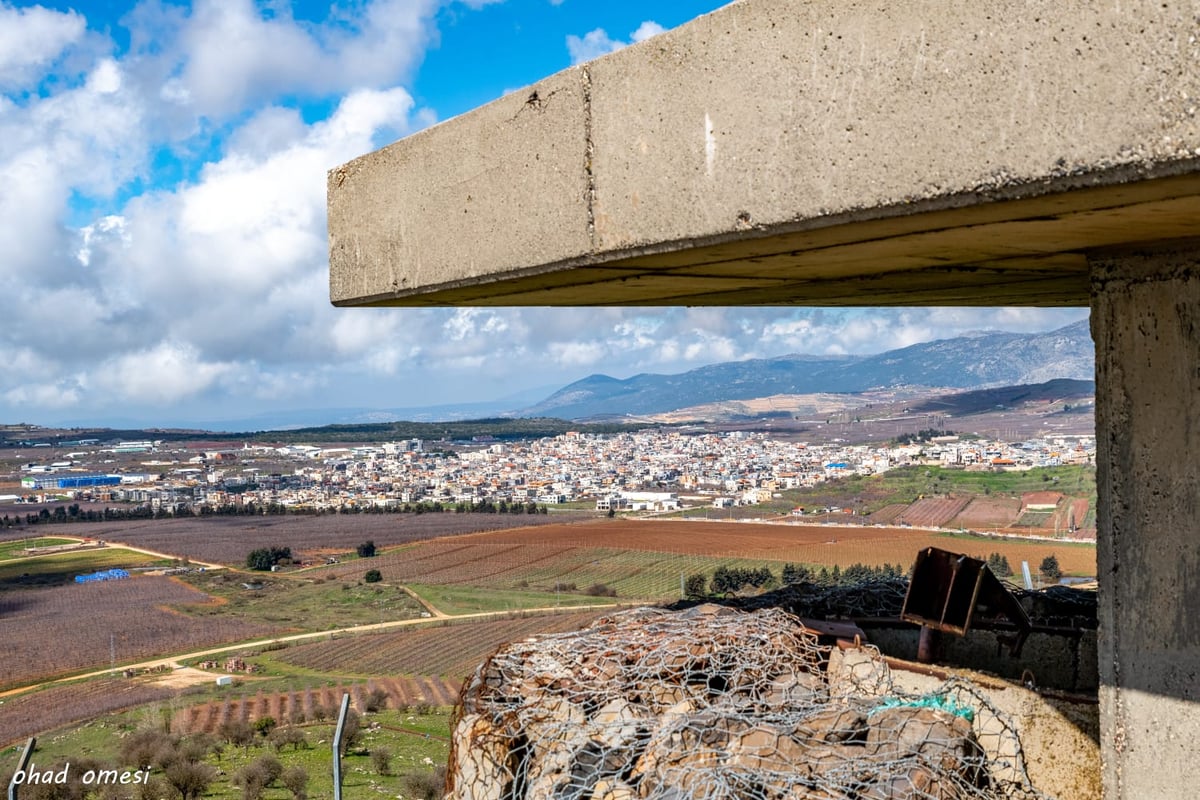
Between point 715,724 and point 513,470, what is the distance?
57467 millimetres

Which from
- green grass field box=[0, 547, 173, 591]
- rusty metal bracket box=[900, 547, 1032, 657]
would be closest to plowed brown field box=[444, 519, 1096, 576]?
rusty metal bracket box=[900, 547, 1032, 657]

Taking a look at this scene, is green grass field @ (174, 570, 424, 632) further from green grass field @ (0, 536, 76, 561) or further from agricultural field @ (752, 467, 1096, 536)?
agricultural field @ (752, 467, 1096, 536)

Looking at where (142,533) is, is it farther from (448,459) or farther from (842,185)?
(842,185)

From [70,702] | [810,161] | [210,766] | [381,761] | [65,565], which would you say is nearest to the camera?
[810,161]

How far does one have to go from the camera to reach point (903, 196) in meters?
2.48

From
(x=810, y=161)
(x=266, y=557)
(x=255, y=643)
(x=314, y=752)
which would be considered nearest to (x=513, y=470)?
(x=266, y=557)

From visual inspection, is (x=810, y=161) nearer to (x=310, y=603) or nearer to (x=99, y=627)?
(x=310, y=603)

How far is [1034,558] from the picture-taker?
13664 mm

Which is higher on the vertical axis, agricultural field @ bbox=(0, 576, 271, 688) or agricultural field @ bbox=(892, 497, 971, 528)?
agricultural field @ bbox=(892, 497, 971, 528)

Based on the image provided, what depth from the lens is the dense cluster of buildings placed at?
3703cm

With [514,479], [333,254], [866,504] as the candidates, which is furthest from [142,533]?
[333,254]

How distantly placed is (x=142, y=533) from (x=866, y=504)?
4254cm

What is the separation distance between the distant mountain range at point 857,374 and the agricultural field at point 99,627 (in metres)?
32.0

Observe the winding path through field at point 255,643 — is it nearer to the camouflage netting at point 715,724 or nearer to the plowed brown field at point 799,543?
the plowed brown field at point 799,543
